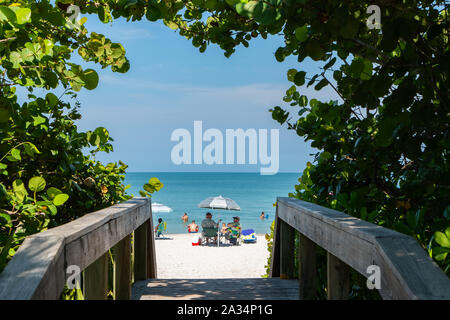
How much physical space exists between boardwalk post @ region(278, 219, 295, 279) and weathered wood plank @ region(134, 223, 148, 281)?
134 centimetres

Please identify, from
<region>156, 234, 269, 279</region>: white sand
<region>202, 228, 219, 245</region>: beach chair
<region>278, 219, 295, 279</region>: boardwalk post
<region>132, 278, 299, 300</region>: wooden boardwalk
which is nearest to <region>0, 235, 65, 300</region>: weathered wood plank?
<region>132, 278, 299, 300</region>: wooden boardwalk

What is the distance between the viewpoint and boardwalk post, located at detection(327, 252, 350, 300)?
183 cm

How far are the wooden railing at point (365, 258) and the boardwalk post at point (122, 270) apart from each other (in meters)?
1.17

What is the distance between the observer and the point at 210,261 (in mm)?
15234

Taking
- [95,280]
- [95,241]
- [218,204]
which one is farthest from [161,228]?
[95,241]

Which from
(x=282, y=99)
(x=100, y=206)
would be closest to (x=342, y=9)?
(x=282, y=99)

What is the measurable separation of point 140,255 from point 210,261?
38.9ft

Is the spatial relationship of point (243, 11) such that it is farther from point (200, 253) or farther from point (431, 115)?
point (200, 253)

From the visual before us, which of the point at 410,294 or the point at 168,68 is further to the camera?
the point at 168,68

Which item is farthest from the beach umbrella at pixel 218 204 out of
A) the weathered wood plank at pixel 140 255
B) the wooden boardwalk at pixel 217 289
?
the wooden boardwalk at pixel 217 289

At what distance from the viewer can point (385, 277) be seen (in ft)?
3.54

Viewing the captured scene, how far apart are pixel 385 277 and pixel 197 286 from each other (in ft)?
8.84

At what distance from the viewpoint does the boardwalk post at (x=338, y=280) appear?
6.02 ft

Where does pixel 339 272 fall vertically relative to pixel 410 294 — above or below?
below
